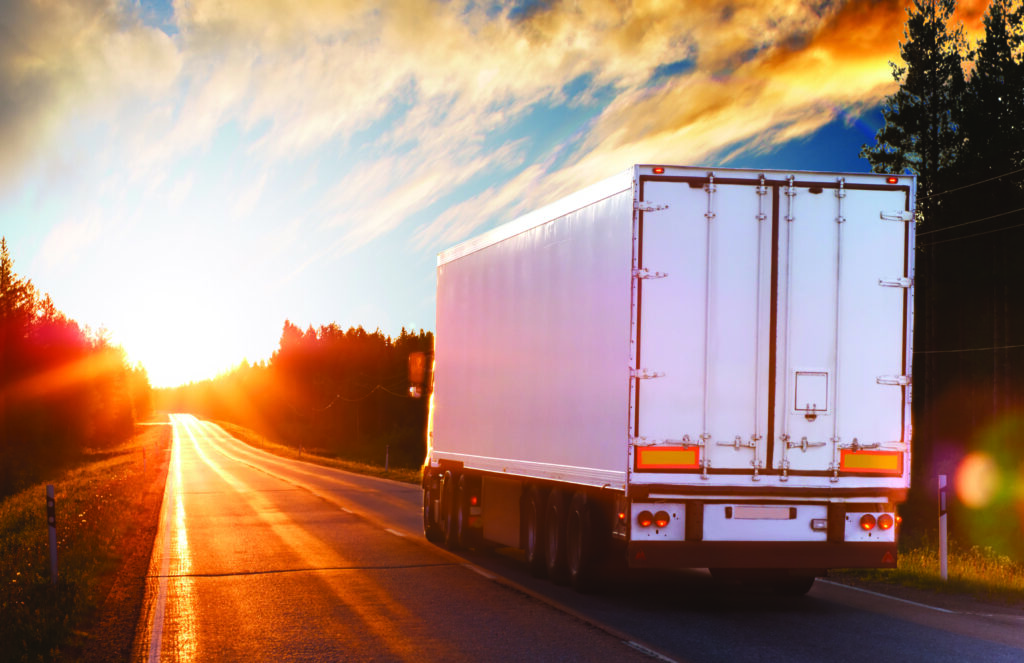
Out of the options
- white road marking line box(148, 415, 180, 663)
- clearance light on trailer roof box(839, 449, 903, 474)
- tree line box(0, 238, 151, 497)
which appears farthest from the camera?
tree line box(0, 238, 151, 497)

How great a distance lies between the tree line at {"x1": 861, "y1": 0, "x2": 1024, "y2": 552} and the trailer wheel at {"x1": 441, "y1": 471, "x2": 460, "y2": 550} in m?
24.5

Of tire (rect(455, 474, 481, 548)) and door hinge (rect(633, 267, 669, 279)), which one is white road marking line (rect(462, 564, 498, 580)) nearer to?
tire (rect(455, 474, 481, 548))

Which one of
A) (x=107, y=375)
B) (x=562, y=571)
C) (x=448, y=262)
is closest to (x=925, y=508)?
(x=448, y=262)

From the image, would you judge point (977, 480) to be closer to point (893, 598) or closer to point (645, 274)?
point (893, 598)

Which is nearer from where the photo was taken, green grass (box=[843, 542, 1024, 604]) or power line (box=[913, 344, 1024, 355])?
green grass (box=[843, 542, 1024, 604])

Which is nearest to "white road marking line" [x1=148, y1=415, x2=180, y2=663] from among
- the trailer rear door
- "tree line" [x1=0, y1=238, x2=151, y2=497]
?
the trailer rear door

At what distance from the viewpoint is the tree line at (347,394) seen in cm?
11650

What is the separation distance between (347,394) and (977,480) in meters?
104

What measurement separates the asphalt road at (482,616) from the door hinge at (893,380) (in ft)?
7.29

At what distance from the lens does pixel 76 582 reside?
11742 millimetres

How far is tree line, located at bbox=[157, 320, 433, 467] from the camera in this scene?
11650 centimetres

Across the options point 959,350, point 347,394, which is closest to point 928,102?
point 959,350

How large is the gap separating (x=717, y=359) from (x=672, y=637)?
2.63 metres

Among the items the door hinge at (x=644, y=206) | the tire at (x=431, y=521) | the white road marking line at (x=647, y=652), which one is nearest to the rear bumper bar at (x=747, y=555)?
the white road marking line at (x=647, y=652)
